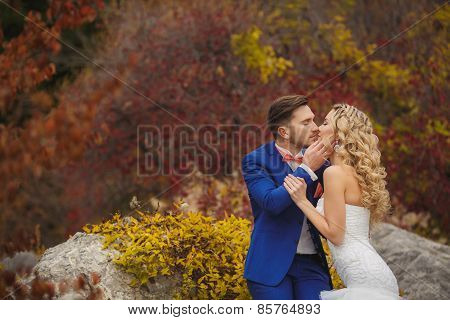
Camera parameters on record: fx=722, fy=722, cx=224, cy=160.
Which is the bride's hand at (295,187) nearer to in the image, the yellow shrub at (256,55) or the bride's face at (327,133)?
the bride's face at (327,133)

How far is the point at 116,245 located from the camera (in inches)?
200

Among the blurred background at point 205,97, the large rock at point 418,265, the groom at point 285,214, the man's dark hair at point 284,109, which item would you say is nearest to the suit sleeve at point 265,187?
the groom at point 285,214

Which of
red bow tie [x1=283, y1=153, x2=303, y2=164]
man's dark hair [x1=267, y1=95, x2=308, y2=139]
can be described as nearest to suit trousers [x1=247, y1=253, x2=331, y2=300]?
red bow tie [x1=283, y1=153, x2=303, y2=164]

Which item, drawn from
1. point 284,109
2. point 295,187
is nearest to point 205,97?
point 284,109

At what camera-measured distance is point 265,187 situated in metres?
4.39

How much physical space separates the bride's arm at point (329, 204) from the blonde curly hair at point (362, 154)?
0.47 ft

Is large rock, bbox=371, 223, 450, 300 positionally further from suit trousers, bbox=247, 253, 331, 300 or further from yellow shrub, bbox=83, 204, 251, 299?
suit trousers, bbox=247, 253, 331, 300

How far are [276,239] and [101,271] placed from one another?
1286 millimetres

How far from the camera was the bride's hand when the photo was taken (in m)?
4.22

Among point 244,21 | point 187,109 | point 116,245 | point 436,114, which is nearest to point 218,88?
point 187,109

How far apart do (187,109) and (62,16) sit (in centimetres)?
396

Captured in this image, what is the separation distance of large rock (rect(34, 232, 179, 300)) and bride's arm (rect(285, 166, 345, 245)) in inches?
49.0

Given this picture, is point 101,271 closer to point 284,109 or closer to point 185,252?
point 185,252

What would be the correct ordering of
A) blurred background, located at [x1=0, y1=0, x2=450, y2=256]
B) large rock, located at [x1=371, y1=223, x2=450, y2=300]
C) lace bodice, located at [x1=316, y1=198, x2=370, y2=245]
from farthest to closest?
blurred background, located at [x1=0, y1=0, x2=450, y2=256]
large rock, located at [x1=371, y1=223, x2=450, y2=300]
lace bodice, located at [x1=316, y1=198, x2=370, y2=245]
